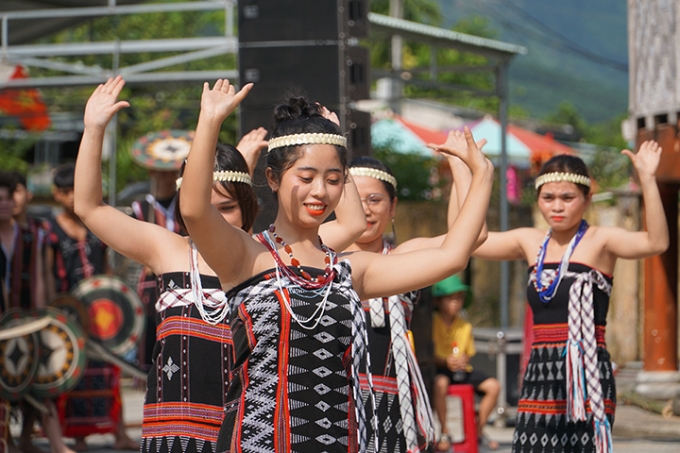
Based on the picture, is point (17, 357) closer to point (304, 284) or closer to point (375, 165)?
point (375, 165)

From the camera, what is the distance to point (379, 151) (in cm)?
1653

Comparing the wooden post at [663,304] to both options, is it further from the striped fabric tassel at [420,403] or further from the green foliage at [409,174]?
the green foliage at [409,174]

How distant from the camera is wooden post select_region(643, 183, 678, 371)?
33.0 feet

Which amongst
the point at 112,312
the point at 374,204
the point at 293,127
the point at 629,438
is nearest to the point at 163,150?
the point at 112,312

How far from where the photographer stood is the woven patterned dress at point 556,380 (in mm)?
5297

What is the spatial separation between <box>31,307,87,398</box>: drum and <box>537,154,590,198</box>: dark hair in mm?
3751

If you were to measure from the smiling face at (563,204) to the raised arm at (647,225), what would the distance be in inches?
7.3

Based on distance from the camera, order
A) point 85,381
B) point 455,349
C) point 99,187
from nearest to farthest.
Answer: point 99,187 < point 85,381 < point 455,349

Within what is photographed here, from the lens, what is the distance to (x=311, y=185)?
3240 millimetres

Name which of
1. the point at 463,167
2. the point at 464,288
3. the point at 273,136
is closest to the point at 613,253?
the point at 463,167

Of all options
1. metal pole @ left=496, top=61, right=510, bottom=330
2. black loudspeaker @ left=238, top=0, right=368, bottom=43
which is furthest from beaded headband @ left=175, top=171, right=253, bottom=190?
metal pole @ left=496, top=61, right=510, bottom=330

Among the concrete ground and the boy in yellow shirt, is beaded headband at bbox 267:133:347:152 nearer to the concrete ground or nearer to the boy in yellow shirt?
the boy in yellow shirt

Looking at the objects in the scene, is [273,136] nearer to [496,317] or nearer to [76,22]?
[76,22]

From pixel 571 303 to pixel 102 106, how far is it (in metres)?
2.72
